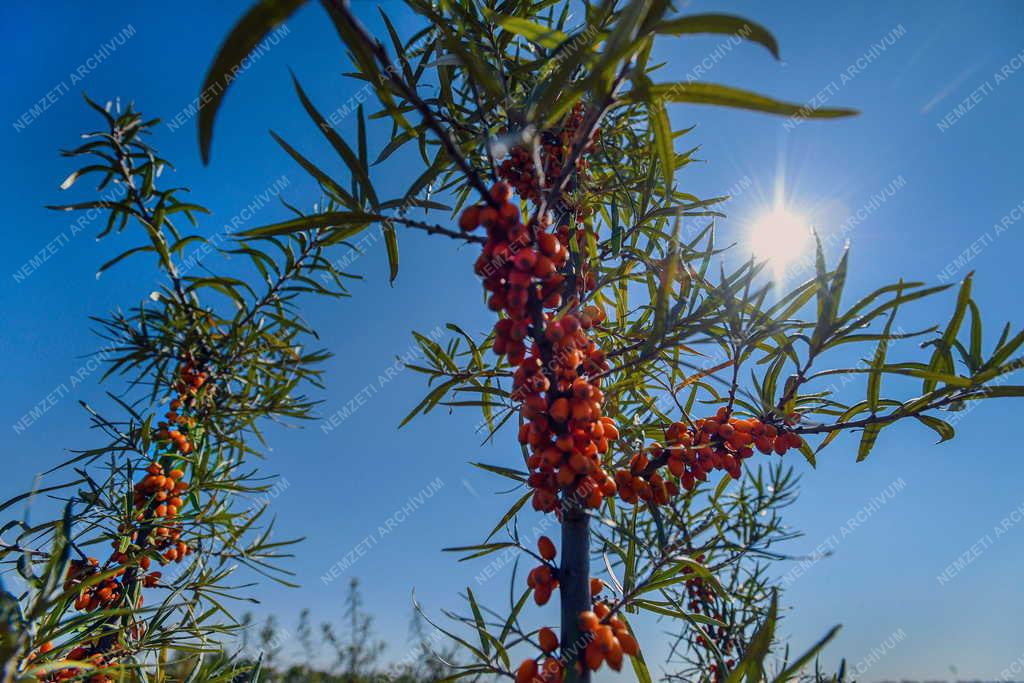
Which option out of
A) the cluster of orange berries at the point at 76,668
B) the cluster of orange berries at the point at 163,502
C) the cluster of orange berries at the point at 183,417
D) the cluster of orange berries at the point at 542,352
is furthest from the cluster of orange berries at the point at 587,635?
the cluster of orange berries at the point at 183,417

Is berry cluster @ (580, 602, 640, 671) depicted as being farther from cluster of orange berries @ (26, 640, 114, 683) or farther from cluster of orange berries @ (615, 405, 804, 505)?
cluster of orange berries @ (26, 640, 114, 683)

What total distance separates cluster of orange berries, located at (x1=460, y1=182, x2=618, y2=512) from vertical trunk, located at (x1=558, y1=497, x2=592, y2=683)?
6cm

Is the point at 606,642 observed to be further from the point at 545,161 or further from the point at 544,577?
the point at 545,161

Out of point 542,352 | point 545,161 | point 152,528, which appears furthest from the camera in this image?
point 152,528

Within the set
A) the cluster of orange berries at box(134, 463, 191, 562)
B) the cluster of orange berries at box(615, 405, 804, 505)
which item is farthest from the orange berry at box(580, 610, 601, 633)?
the cluster of orange berries at box(134, 463, 191, 562)

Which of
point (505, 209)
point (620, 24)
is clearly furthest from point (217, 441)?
point (620, 24)

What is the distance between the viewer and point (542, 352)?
75 centimetres

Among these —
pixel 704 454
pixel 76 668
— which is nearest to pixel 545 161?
pixel 704 454

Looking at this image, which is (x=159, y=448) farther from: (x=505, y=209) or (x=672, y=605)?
(x=672, y=605)

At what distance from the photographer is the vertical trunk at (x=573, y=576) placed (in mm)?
718

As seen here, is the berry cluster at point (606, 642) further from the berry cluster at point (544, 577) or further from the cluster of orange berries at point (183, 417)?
the cluster of orange berries at point (183, 417)

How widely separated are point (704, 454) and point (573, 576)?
1.14 ft

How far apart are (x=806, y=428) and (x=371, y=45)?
3.23 feet

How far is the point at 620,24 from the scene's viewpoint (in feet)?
1.63
